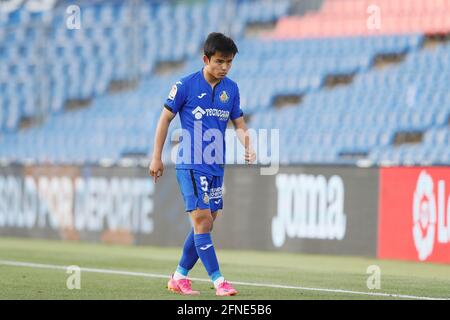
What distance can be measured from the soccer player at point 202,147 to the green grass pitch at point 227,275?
0.40 m

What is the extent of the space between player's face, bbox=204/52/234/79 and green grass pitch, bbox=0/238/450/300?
69.5 inches

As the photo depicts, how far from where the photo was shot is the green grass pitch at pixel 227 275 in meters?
8.79

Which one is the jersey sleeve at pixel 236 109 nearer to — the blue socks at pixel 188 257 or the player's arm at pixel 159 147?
the player's arm at pixel 159 147

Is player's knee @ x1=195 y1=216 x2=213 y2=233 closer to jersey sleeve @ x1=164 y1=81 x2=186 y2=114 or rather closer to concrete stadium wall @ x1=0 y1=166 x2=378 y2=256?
jersey sleeve @ x1=164 y1=81 x2=186 y2=114

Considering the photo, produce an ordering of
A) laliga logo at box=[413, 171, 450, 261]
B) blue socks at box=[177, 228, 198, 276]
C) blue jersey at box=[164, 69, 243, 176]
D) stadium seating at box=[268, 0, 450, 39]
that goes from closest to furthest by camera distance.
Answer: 1. blue jersey at box=[164, 69, 243, 176]
2. blue socks at box=[177, 228, 198, 276]
3. laliga logo at box=[413, 171, 450, 261]
4. stadium seating at box=[268, 0, 450, 39]

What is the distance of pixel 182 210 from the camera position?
16.5 metres

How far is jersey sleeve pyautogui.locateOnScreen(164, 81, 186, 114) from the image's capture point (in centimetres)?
876

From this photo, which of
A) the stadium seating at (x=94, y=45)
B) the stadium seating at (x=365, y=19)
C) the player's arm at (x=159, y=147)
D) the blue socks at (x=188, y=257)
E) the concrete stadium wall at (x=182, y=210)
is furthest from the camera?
the stadium seating at (x=94, y=45)

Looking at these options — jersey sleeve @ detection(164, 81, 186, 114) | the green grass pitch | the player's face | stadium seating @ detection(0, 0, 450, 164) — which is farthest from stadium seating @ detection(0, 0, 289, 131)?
the player's face

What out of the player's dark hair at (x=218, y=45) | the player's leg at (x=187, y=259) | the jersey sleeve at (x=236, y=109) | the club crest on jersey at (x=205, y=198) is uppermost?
the player's dark hair at (x=218, y=45)

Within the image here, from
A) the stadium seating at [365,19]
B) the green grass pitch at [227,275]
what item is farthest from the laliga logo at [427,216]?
the stadium seating at [365,19]

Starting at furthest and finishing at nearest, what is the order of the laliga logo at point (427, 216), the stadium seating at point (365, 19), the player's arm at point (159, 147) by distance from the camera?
1. the stadium seating at point (365, 19)
2. the laliga logo at point (427, 216)
3. the player's arm at point (159, 147)
